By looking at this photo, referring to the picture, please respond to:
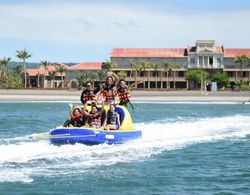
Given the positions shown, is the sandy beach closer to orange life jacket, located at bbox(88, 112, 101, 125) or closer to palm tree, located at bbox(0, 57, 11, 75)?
palm tree, located at bbox(0, 57, 11, 75)

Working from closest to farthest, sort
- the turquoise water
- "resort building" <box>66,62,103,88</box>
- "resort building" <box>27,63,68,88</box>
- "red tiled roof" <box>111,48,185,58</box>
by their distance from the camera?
the turquoise water < "resort building" <box>66,62,103,88</box> < "red tiled roof" <box>111,48,185,58</box> < "resort building" <box>27,63,68,88</box>

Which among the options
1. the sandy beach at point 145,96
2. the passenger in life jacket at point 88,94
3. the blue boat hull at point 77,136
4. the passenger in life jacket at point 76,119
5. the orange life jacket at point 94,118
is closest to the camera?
the blue boat hull at point 77,136

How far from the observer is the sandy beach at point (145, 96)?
72.9 meters

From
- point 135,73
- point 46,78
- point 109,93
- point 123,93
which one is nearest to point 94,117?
point 109,93

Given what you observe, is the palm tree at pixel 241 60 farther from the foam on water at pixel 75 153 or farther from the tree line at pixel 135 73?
the foam on water at pixel 75 153

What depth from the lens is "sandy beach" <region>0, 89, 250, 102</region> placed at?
72.9 m

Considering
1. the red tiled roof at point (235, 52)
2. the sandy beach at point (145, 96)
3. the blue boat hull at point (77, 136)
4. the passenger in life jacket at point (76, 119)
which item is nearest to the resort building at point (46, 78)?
the sandy beach at point (145, 96)

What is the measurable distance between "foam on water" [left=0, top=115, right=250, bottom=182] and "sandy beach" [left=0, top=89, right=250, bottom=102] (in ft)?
157

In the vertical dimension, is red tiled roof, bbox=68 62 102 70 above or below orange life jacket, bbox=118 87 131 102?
above

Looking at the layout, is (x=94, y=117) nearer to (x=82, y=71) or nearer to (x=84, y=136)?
(x=84, y=136)

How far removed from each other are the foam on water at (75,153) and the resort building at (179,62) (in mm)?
72154

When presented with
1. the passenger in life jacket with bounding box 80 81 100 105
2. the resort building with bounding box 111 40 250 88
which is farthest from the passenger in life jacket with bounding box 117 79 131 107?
the resort building with bounding box 111 40 250 88

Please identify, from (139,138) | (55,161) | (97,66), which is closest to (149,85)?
(97,66)

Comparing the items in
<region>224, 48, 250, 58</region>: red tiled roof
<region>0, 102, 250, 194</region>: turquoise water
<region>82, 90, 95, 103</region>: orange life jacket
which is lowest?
<region>0, 102, 250, 194</region>: turquoise water
